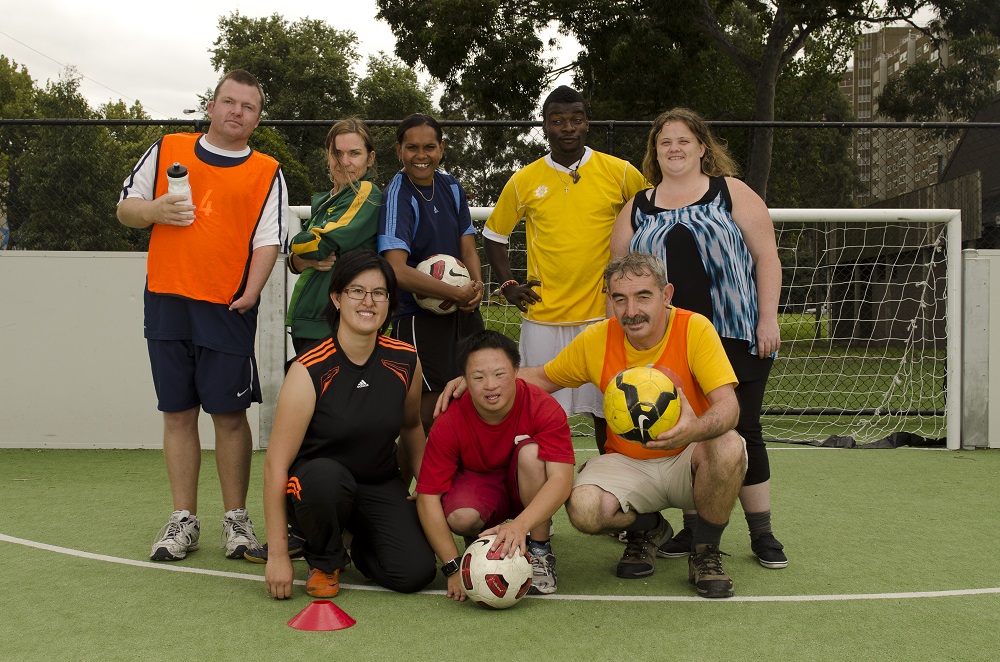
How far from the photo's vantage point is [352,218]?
3.78m

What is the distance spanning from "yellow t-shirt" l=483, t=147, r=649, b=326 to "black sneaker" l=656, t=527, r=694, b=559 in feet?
3.32

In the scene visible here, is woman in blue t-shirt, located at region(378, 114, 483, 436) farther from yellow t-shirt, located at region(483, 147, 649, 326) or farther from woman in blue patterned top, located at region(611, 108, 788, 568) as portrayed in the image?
woman in blue patterned top, located at region(611, 108, 788, 568)

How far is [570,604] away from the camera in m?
2.98

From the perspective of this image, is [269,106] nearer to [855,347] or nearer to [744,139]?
[744,139]

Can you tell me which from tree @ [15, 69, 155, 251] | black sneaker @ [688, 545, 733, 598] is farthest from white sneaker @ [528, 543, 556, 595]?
tree @ [15, 69, 155, 251]

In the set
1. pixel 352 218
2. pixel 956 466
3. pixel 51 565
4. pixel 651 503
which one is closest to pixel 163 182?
pixel 352 218

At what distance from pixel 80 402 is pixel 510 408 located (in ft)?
14.0

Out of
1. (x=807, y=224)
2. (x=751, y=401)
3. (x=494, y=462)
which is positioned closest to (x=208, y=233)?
(x=494, y=462)

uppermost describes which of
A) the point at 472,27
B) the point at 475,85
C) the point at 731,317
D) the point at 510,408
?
the point at 472,27

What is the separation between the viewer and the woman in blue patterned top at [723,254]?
3422 mm

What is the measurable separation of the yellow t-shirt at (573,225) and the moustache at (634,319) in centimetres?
89

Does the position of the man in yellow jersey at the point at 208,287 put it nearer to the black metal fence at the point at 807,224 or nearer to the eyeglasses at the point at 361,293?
the eyeglasses at the point at 361,293

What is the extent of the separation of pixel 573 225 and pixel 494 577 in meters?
1.74

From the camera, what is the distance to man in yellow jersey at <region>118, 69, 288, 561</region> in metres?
3.53
